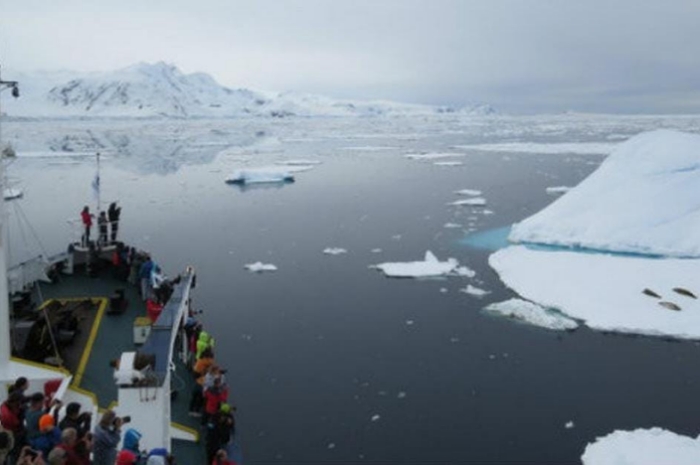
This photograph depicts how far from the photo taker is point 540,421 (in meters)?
9.84

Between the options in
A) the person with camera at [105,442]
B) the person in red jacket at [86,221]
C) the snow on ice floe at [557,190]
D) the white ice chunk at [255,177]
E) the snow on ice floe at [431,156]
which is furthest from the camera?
the snow on ice floe at [431,156]

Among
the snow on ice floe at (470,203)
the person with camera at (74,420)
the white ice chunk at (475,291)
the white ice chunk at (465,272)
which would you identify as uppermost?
the person with camera at (74,420)

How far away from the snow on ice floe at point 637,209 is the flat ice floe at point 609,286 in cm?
150

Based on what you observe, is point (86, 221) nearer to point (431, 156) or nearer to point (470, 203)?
point (470, 203)

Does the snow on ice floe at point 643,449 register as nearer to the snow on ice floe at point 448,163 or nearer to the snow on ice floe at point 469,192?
the snow on ice floe at point 469,192

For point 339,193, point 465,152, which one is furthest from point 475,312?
point 465,152

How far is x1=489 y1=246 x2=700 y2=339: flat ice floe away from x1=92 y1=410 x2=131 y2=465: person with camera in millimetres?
11474

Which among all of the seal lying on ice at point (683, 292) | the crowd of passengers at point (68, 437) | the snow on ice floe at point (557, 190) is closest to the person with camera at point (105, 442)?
the crowd of passengers at point (68, 437)

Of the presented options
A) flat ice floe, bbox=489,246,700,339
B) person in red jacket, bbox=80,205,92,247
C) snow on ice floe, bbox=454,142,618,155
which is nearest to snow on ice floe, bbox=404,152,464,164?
snow on ice floe, bbox=454,142,618,155

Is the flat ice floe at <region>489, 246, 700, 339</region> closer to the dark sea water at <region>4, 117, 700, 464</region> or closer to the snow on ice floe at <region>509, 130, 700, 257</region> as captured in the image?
the dark sea water at <region>4, 117, 700, 464</region>

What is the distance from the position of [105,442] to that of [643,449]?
7.20 metres

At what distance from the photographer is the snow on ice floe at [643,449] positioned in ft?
28.0

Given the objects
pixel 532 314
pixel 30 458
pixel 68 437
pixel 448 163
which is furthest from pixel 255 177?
pixel 30 458

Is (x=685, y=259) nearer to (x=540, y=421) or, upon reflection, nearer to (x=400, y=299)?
(x=400, y=299)
